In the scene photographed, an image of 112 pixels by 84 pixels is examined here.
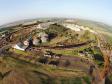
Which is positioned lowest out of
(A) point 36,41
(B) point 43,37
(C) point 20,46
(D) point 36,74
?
(D) point 36,74

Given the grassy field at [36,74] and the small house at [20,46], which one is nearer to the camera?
the grassy field at [36,74]

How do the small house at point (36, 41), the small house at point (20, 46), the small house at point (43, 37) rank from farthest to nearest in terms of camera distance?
1. the small house at point (43, 37)
2. the small house at point (36, 41)
3. the small house at point (20, 46)

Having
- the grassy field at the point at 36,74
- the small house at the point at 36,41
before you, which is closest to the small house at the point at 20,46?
the small house at the point at 36,41

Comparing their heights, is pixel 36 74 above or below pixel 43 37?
below

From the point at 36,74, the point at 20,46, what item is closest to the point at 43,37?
the point at 20,46

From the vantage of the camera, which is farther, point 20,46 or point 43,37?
point 43,37

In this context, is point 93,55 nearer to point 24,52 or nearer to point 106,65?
point 106,65

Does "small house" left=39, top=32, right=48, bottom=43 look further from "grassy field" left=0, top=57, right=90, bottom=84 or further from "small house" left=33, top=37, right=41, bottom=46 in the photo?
"grassy field" left=0, top=57, right=90, bottom=84

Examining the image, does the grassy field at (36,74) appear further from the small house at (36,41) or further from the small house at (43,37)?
the small house at (43,37)

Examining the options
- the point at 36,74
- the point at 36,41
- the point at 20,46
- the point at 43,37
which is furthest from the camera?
the point at 43,37

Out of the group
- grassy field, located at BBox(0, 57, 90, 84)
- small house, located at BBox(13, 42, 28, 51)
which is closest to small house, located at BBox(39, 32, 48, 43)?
small house, located at BBox(13, 42, 28, 51)

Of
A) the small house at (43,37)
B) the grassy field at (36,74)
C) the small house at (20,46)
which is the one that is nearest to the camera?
the grassy field at (36,74)

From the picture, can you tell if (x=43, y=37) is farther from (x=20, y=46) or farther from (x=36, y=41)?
(x=20, y=46)
